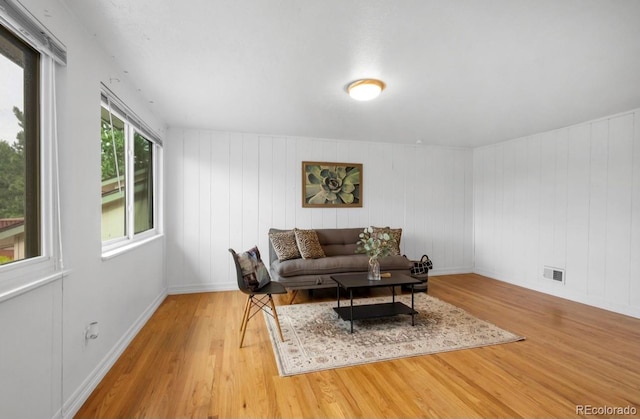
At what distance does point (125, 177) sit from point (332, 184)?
3008 millimetres

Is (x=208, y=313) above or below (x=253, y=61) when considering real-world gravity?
below

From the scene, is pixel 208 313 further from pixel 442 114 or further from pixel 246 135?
pixel 442 114

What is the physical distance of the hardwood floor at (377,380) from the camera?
1864 millimetres

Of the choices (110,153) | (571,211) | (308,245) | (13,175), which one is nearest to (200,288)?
(308,245)

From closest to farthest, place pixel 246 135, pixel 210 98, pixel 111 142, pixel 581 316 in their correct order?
pixel 111 142 → pixel 210 98 → pixel 581 316 → pixel 246 135

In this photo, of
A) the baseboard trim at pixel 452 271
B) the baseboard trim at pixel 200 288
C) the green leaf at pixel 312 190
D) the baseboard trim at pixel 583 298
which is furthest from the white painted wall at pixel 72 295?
the baseboard trim at pixel 583 298

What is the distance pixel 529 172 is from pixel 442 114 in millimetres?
2166

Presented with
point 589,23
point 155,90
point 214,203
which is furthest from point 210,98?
point 589,23

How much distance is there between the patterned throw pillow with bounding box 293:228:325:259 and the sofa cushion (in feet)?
0.51

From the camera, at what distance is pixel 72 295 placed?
5.94 ft

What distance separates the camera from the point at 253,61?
7.75ft

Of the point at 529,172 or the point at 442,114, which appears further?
the point at 529,172

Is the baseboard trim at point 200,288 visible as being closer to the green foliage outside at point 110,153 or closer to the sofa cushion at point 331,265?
the sofa cushion at point 331,265

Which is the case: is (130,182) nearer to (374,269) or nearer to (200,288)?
(200,288)
